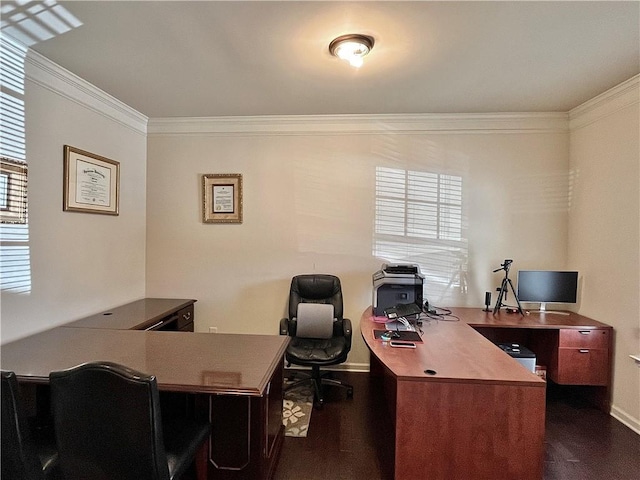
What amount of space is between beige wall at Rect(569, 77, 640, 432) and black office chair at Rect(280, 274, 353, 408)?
2144 millimetres

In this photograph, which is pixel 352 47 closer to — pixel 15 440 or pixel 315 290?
pixel 315 290

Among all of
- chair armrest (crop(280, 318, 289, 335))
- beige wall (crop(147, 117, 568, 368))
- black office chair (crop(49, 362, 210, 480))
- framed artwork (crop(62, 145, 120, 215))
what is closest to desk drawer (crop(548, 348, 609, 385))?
beige wall (crop(147, 117, 568, 368))

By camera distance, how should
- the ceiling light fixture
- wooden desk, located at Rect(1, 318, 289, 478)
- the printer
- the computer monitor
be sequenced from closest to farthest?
wooden desk, located at Rect(1, 318, 289, 478) → the ceiling light fixture → the printer → the computer monitor

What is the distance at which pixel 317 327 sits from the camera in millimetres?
3123

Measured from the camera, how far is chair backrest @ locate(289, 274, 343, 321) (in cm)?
322

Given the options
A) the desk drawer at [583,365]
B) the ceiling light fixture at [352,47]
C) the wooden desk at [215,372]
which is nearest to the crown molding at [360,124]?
the ceiling light fixture at [352,47]

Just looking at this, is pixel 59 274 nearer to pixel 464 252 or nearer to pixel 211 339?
pixel 211 339

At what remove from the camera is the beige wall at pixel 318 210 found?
3361mm

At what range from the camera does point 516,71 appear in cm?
243

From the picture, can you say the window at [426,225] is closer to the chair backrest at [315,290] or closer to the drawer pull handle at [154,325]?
the chair backrest at [315,290]

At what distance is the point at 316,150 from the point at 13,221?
8.18 feet

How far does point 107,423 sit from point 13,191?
1723 millimetres

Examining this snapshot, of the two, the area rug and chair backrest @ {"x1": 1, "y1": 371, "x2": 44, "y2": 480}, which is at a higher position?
chair backrest @ {"x1": 1, "y1": 371, "x2": 44, "y2": 480}

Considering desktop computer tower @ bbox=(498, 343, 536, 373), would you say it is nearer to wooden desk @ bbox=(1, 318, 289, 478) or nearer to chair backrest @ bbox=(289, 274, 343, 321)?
chair backrest @ bbox=(289, 274, 343, 321)
